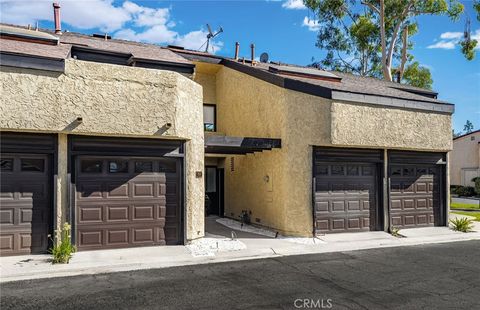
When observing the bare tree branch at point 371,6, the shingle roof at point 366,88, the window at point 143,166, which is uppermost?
the bare tree branch at point 371,6

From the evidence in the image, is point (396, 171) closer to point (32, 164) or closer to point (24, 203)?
point (32, 164)

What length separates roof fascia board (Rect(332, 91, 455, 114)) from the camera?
495 inches

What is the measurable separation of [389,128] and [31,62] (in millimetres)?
11637

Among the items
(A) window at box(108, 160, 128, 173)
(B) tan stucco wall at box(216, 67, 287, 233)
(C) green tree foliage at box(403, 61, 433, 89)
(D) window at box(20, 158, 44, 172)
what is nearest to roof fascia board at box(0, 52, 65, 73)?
(D) window at box(20, 158, 44, 172)

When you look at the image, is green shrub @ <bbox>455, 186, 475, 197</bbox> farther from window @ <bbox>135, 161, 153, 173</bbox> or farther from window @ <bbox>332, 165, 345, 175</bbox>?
window @ <bbox>135, 161, 153, 173</bbox>

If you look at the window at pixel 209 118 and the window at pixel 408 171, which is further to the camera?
the window at pixel 209 118

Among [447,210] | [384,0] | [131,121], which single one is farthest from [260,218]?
[384,0]

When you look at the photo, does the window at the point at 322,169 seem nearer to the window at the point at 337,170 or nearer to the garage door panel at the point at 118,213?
the window at the point at 337,170

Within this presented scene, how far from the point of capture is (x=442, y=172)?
15203 mm

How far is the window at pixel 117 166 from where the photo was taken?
1041cm

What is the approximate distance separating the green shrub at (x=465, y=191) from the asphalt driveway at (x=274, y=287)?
89.0 ft

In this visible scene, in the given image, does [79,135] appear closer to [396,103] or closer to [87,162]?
[87,162]


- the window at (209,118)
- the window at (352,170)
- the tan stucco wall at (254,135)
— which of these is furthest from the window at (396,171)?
the window at (209,118)

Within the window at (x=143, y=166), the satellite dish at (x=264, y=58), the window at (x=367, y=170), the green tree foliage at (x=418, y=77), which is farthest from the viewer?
the green tree foliage at (x=418, y=77)
